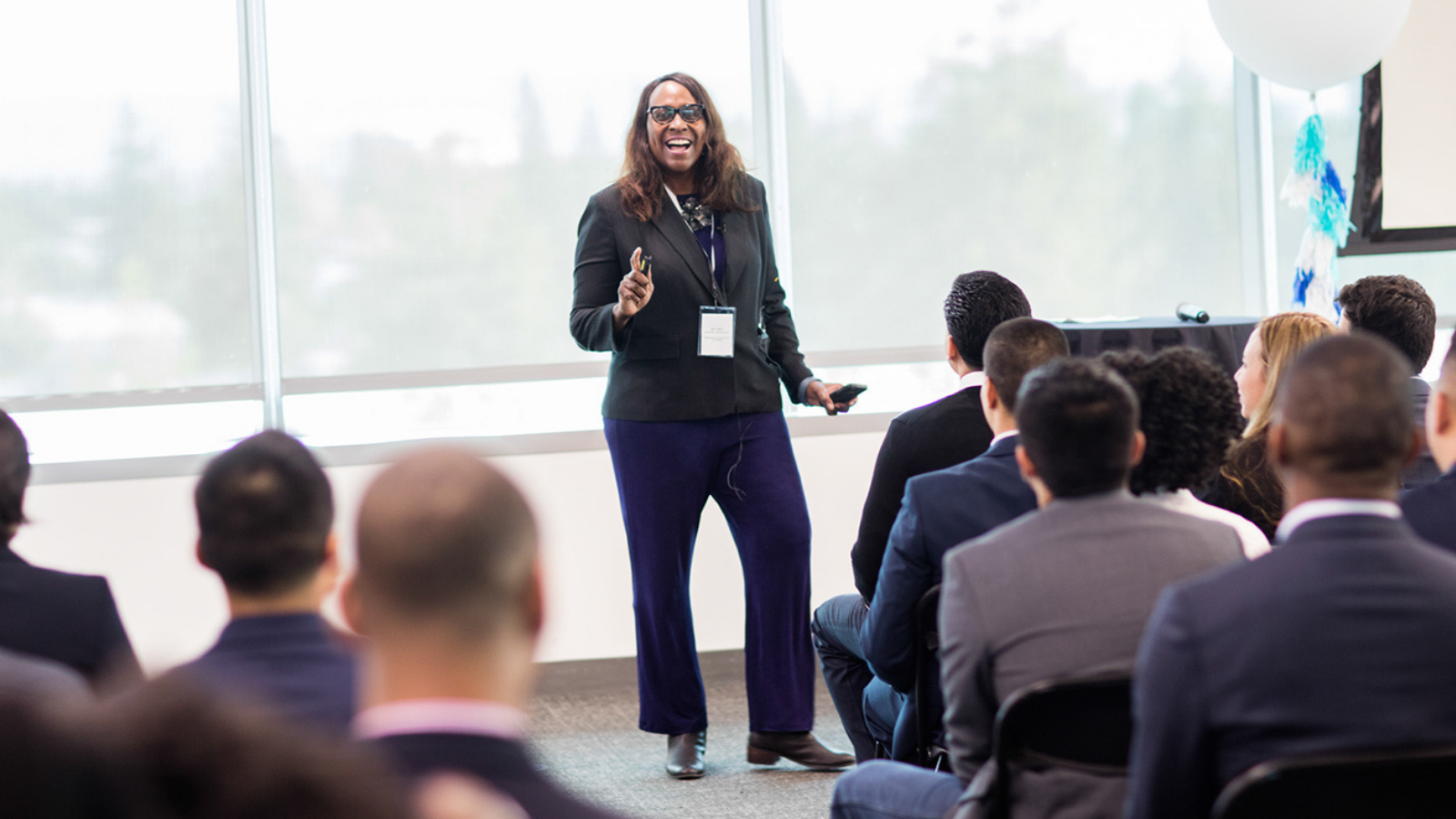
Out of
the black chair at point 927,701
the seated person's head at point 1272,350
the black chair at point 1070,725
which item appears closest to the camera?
the black chair at point 1070,725

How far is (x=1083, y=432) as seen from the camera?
5.25ft

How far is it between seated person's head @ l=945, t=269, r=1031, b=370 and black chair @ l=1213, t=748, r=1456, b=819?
1546 mm

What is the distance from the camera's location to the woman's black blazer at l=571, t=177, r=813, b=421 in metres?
3.35

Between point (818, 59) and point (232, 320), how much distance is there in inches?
86.5

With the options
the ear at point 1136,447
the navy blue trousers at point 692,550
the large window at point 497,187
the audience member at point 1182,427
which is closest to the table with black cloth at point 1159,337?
the navy blue trousers at point 692,550

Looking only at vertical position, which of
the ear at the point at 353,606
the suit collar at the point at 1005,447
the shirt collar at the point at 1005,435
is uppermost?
the shirt collar at the point at 1005,435

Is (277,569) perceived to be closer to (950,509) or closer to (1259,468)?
(950,509)

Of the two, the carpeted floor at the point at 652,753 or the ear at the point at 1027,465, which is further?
the carpeted floor at the point at 652,753

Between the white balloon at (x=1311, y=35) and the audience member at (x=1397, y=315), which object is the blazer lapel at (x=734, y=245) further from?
the white balloon at (x=1311, y=35)

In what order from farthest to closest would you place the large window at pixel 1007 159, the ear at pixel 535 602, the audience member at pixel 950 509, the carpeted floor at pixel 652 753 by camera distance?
1. the large window at pixel 1007 159
2. the carpeted floor at pixel 652 753
3. the audience member at pixel 950 509
4. the ear at pixel 535 602

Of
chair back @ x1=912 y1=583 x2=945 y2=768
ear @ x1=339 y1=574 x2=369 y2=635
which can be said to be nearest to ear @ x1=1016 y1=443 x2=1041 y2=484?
chair back @ x1=912 y1=583 x2=945 y2=768

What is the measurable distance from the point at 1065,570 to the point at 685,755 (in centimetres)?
Answer: 206

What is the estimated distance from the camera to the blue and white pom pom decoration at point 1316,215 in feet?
14.2

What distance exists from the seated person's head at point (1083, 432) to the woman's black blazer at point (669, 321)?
5.83ft
